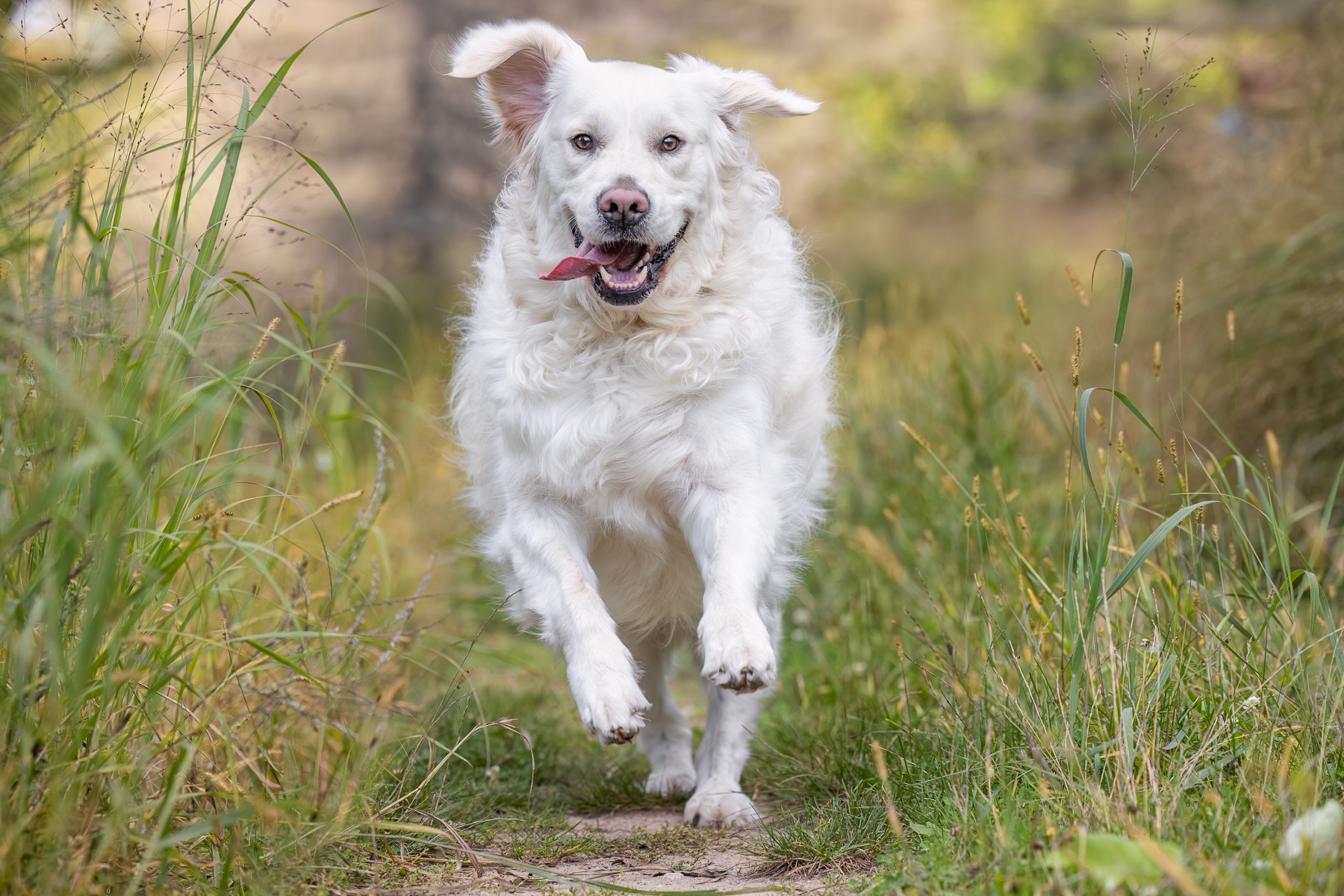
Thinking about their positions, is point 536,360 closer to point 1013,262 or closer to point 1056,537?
point 1056,537

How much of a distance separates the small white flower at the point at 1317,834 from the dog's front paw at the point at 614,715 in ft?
4.23

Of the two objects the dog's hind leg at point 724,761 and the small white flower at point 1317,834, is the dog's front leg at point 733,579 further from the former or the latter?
the small white flower at point 1317,834

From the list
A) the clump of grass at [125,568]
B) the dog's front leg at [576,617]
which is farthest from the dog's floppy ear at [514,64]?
the dog's front leg at [576,617]

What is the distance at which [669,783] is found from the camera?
351 centimetres

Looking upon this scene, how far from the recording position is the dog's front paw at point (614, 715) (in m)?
2.56

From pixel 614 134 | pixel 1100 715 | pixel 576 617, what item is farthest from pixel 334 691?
pixel 1100 715

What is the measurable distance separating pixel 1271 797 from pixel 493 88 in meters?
2.70

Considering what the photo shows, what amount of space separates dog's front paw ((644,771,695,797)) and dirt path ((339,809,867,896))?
297 millimetres

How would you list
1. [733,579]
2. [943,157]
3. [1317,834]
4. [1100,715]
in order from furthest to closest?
[943,157] → [733,579] → [1100,715] → [1317,834]

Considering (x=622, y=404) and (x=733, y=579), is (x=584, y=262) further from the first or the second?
(x=733, y=579)

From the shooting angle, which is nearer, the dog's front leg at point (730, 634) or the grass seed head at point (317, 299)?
the dog's front leg at point (730, 634)

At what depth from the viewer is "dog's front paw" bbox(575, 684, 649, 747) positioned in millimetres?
2559

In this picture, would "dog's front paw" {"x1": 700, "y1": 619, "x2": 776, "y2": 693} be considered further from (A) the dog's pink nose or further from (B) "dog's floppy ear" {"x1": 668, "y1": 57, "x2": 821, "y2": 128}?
(B) "dog's floppy ear" {"x1": 668, "y1": 57, "x2": 821, "y2": 128}

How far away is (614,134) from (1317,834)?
228 centimetres
